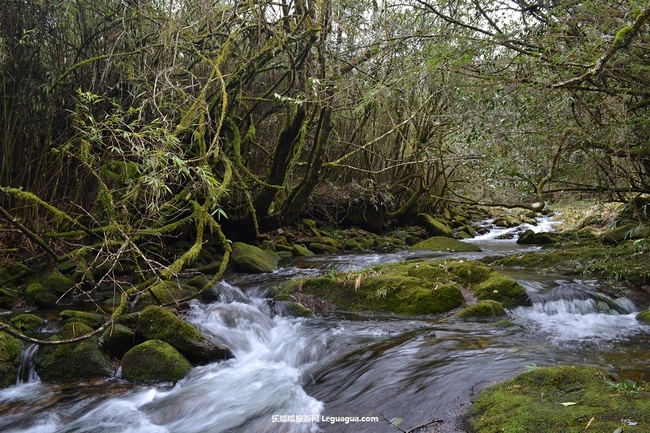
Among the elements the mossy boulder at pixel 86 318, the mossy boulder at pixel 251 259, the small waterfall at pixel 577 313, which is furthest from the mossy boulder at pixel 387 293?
the mossy boulder at pixel 86 318

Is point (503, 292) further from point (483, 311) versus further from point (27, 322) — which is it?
point (27, 322)

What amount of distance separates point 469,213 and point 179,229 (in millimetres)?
17281

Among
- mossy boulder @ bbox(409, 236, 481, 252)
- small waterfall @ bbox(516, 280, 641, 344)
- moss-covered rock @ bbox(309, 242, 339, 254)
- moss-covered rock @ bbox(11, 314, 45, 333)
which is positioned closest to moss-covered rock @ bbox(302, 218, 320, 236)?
moss-covered rock @ bbox(309, 242, 339, 254)

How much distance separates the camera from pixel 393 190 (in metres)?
16.1

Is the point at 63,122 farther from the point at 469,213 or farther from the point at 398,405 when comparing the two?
the point at 469,213

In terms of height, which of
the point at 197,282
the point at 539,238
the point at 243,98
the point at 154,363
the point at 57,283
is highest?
the point at 243,98

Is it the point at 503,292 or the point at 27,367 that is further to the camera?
the point at 503,292

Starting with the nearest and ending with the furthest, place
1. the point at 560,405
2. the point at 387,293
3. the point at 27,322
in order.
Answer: the point at 560,405 → the point at 27,322 → the point at 387,293

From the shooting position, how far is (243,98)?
963cm

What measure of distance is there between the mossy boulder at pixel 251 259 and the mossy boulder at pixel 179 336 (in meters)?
4.04

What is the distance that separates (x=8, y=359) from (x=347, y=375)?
3.54 metres

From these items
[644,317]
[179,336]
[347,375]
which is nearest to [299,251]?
[179,336]

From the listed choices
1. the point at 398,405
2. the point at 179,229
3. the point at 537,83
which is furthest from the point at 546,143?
the point at 179,229

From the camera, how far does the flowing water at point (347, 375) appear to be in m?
3.86
